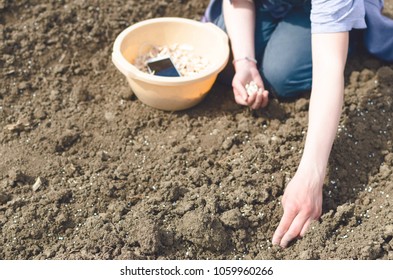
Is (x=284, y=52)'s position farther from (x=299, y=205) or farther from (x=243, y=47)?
(x=299, y=205)

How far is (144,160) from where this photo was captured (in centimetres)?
245

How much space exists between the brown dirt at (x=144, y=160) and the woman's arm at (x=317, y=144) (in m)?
0.06

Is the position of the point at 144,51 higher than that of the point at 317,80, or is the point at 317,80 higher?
the point at 317,80

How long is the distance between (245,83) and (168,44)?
1.44 ft

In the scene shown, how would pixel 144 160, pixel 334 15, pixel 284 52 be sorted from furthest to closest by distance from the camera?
pixel 284 52 → pixel 144 160 → pixel 334 15

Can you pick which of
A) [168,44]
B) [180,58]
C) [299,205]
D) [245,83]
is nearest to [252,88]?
[245,83]

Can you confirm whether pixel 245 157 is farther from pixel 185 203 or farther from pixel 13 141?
pixel 13 141

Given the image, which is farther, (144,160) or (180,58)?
(180,58)

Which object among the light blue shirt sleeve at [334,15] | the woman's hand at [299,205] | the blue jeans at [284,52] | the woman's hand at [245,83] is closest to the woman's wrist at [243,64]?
the woman's hand at [245,83]

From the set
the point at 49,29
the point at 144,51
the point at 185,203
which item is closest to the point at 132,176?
the point at 185,203

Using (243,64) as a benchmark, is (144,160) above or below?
below

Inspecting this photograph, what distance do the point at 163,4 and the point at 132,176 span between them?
41.2 inches
